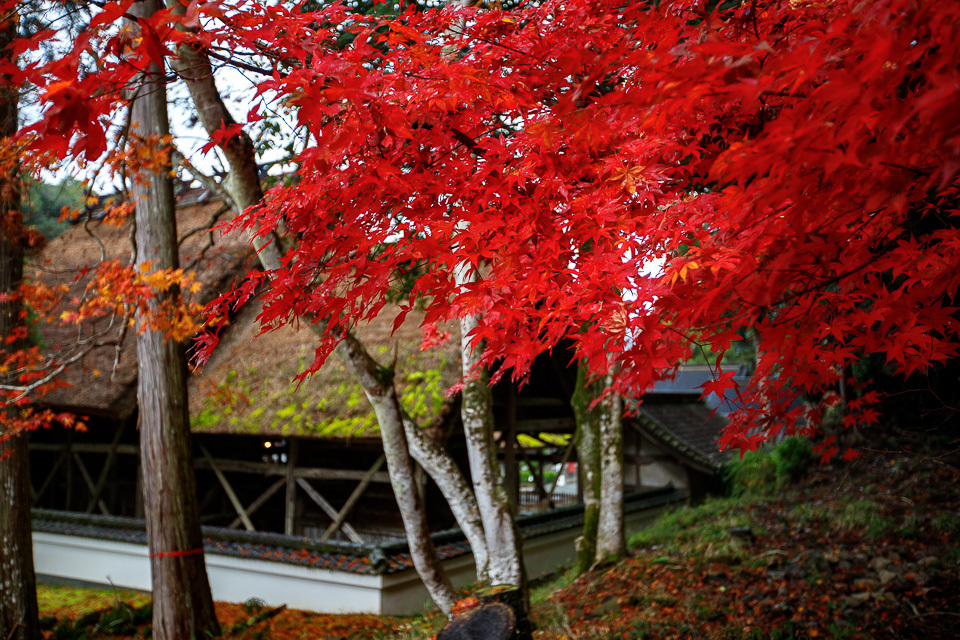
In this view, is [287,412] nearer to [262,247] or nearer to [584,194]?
[262,247]

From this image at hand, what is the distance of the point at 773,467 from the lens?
463 inches

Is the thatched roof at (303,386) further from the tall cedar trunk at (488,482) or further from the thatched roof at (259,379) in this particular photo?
the tall cedar trunk at (488,482)

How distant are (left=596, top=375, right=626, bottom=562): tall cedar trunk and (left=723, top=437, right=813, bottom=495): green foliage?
4072 millimetres

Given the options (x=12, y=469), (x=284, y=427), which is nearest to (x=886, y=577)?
(x=284, y=427)

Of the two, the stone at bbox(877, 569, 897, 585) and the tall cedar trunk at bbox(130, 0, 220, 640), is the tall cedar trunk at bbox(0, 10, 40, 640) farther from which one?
the stone at bbox(877, 569, 897, 585)

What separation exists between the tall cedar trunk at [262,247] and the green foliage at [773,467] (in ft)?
23.9

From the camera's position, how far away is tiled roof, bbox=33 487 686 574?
24.2 ft

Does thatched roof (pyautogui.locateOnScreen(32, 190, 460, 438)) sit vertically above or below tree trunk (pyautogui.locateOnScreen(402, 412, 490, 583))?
above

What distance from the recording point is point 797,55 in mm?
1454

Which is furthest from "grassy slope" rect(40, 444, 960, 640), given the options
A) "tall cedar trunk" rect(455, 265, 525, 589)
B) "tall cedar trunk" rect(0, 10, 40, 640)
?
"tall cedar trunk" rect(0, 10, 40, 640)

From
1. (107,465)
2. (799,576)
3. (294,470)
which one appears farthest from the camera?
(107,465)

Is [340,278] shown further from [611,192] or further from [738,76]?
[738,76]

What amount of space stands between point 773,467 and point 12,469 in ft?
37.5

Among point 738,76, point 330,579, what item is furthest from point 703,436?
point 738,76
